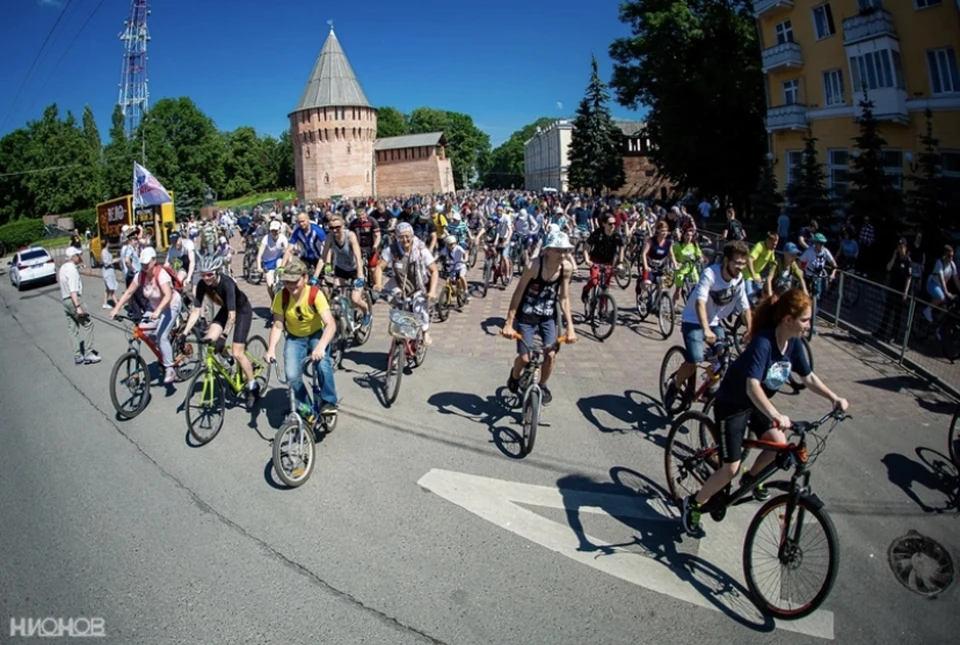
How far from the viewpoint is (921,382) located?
8359mm

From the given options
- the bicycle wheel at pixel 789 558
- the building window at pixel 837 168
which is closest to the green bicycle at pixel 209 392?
the bicycle wheel at pixel 789 558

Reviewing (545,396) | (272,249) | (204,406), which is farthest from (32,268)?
(545,396)

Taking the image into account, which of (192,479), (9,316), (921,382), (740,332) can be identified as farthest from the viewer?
(9,316)

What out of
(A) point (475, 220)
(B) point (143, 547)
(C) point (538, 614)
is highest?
(A) point (475, 220)

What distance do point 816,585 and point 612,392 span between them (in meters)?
4.25

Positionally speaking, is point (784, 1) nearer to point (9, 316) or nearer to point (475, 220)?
point (475, 220)

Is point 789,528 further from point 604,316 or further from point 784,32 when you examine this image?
point 784,32

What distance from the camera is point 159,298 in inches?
322

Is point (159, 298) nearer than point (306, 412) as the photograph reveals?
No

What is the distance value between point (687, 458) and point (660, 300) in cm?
607

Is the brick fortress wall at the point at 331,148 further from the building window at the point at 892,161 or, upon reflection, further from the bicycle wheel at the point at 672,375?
the bicycle wheel at the point at 672,375

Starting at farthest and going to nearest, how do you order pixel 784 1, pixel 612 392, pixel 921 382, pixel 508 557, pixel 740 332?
pixel 784 1
pixel 740 332
pixel 921 382
pixel 612 392
pixel 508 557

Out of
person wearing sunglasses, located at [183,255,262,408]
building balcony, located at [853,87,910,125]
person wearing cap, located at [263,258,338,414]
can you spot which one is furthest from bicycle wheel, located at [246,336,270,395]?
building balcony, located at [853,87,910,125]

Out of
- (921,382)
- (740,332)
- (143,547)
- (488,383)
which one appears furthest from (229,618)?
A: (921,382)
